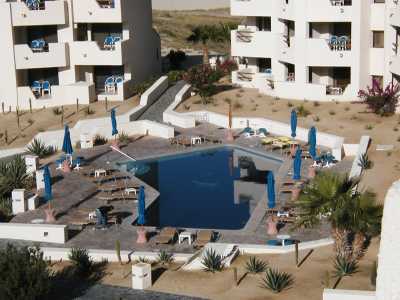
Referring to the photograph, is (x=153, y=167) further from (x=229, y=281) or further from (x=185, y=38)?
(x=185, y=38)

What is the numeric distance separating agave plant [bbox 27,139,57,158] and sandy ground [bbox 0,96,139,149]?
2.28 metres

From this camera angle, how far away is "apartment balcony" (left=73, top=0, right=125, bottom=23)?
4950cm

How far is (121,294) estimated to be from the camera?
77.0 ft

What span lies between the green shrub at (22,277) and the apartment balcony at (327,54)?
1076 inches

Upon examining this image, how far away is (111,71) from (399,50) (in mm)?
17375

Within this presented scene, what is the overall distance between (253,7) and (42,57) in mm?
12420

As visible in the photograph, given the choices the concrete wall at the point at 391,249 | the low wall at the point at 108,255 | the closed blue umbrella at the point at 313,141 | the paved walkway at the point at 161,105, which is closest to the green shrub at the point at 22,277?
the low wall at the point at 108,255

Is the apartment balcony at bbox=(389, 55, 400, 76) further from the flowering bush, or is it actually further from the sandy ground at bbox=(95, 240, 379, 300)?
the sandy ground at bbox=(95, 240, 379, 300)

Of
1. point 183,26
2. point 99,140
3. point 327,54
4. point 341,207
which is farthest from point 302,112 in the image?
point 183,26

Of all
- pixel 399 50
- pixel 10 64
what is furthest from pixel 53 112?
pixel 399 50

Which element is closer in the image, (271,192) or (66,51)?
(271,192)

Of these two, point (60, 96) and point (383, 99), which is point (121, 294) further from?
point (60, 96)

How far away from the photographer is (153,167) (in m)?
37.9

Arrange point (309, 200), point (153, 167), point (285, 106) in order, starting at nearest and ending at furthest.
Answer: point (309, 200)
point (153, 167)
point (285, 106)
